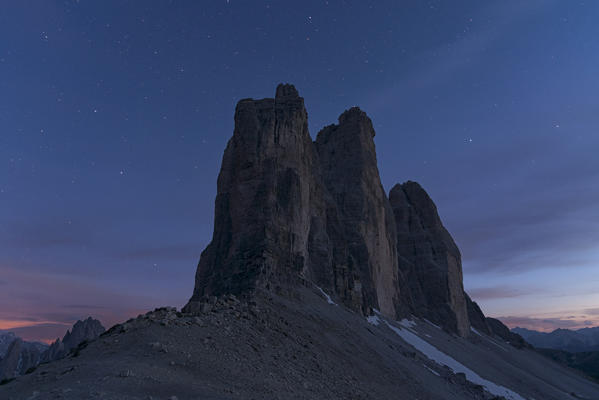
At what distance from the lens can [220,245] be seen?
140 ft

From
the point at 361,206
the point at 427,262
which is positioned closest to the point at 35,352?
the point at 361,206

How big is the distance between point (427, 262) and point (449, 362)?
1709 inches

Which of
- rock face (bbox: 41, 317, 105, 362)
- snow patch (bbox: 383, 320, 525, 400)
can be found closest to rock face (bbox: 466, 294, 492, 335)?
snow patch (bbox: 383, 320, 525, 400)

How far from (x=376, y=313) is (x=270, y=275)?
76.5 ft

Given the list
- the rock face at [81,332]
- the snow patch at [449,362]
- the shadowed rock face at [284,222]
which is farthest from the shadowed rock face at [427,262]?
the rock face at [81,332]

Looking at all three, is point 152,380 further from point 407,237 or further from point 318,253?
point 407,237

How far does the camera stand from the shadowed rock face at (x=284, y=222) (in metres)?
38.7

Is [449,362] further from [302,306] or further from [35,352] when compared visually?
[35,352]

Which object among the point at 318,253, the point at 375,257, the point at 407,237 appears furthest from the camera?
the point at 407,237

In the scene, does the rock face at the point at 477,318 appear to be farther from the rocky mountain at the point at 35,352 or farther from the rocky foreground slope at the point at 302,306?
the rocky mountain at the point at 35,352

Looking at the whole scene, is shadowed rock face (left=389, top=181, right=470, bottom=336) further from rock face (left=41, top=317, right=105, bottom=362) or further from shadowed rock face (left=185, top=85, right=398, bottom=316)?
rock face (left=41, top=317, right=105, bottom=362)

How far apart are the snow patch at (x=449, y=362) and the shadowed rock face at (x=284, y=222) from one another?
19.9 ft

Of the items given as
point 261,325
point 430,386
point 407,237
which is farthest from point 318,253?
point 407,237

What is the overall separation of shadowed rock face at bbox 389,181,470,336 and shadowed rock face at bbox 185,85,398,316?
64.4 ft
